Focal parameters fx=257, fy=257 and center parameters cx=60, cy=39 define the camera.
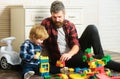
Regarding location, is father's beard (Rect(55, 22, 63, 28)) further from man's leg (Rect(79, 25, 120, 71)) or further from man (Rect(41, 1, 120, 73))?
man's leg (Rect(79, 25, 120, 71))

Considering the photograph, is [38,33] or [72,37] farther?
[72,37]

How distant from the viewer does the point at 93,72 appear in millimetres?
1715

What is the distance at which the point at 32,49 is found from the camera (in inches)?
76.0

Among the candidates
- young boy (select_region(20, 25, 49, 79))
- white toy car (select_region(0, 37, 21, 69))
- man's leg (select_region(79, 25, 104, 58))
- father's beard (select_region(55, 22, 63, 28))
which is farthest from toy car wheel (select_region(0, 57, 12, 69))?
man's leg (select_region(79, 25, 104, 58))

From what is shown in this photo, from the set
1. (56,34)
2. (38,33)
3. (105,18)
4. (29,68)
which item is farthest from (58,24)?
(105,18)

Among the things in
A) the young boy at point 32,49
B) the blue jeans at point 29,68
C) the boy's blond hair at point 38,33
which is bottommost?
the blue jeans at point 29,68

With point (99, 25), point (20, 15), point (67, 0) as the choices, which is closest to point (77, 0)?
point (67, 0)

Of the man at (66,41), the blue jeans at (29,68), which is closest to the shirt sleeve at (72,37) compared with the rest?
the man at (66,41)

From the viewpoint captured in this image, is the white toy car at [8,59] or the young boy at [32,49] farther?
the white toy car at [8,59]

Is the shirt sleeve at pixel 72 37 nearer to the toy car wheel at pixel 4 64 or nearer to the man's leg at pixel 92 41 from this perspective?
the man's leg at pixel 92 41

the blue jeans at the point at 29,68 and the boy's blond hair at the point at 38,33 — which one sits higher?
the boy's blond hair at the point at 38,33

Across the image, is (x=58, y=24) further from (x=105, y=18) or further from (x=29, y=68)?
(x=105, y=18)

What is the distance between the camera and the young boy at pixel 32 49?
1.89 metres

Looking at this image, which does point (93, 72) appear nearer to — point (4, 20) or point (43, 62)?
point (43, 62)
